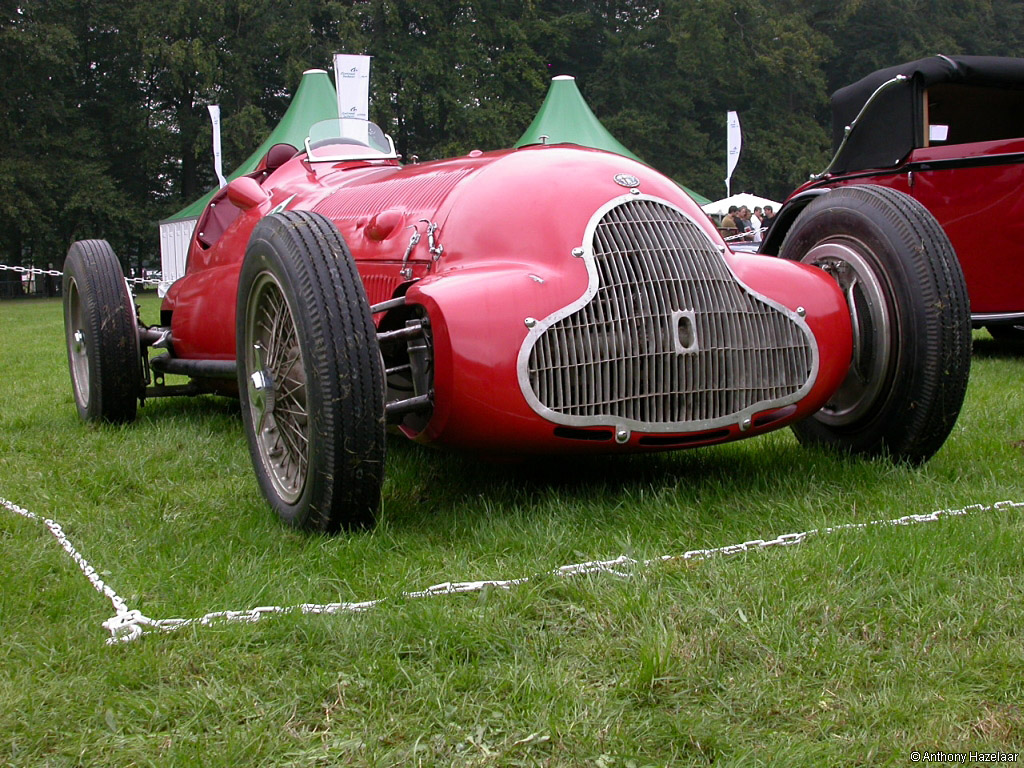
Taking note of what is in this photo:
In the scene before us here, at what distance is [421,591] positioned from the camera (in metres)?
2.57

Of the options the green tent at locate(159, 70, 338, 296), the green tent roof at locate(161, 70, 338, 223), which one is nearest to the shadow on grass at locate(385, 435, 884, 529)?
the green tent at locate(159, 70, 338, 296)

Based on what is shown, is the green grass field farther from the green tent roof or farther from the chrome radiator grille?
the green tent roof

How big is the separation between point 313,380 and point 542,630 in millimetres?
1066

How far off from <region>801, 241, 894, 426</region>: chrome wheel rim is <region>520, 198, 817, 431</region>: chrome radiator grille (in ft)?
1.34

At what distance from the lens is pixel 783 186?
4259cm

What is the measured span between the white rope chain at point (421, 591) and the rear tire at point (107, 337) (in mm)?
2235

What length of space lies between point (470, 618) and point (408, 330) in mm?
1091

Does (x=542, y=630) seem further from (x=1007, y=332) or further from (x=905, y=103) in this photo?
(x=1007, y=332)

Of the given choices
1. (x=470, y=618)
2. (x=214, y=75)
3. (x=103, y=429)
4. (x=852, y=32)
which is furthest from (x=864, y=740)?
(x=852, y=32)

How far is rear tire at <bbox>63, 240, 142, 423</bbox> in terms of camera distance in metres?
5.21

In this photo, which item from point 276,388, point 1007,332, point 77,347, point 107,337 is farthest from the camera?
point 1007,332

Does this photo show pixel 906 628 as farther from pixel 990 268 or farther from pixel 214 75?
pixel 214 75

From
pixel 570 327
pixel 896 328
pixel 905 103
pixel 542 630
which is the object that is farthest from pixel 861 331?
pixel 905 103

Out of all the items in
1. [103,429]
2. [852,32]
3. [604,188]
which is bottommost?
[103,429]
